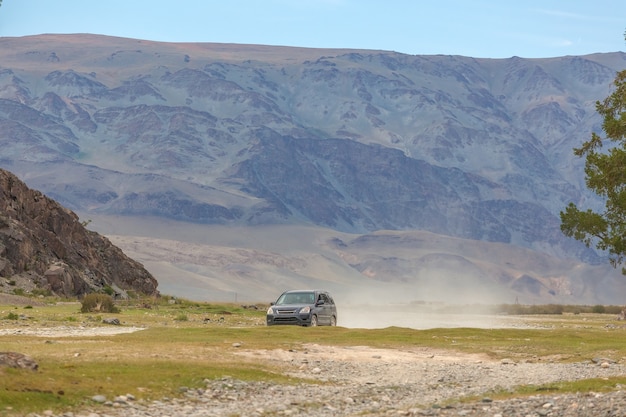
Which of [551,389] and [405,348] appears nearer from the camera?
[551,389]

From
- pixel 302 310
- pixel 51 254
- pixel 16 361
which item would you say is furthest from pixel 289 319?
pixel 51 254

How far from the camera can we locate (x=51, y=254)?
10488cm

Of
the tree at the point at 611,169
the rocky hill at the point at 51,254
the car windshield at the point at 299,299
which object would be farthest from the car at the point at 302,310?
the rocky hill at the point at 51,254

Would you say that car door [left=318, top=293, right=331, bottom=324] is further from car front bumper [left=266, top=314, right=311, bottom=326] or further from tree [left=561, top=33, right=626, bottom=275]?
tree [left=561, top=33, right=626, bottom=275]

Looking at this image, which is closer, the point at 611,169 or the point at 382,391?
the point at 382,391

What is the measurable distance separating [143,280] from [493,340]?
74752 millimetres

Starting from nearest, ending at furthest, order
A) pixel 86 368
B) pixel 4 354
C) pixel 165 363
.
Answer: pixel 4 354, pixel 86 368, pixel 165 363

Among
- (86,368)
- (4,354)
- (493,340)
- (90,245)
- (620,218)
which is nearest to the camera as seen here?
(4,354)

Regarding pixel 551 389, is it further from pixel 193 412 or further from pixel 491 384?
pixel 193 412

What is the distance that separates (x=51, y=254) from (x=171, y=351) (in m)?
72.7

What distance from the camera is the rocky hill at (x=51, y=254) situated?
9412cm

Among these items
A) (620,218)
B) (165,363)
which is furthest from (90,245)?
(165,363)

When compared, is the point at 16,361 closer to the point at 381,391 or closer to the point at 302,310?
the point at 381,391

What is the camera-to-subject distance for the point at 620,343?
48000 millimetres
